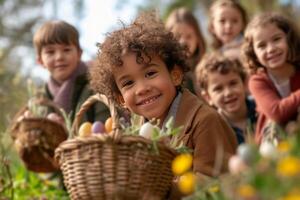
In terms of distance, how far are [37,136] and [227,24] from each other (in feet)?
8.50

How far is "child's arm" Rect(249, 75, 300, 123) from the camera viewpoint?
18.1 ft

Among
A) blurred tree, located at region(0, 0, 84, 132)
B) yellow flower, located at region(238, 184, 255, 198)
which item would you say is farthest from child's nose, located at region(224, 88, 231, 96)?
blurred tree, located at region(0, 0, 84, 132)

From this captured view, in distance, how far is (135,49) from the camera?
4.10 meters

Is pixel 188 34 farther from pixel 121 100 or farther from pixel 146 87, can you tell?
pixel 146 87

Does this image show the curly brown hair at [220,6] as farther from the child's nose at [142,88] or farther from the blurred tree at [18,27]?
the blurred tree at [18,27]

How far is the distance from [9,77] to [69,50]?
4.43 metres

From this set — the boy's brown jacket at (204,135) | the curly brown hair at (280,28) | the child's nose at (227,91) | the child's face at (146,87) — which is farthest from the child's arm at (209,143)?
the child's nose at (227,91)

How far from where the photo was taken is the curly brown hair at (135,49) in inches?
163

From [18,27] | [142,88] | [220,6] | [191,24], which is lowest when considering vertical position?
[142,88]

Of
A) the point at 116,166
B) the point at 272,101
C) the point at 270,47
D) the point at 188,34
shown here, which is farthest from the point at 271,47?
the point at 116,166

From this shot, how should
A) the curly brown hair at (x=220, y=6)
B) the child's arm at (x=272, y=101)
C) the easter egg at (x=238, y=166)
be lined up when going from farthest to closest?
the curly brown hair at (x=220, y=6), the child's arm at (x=272, y=101), the easter egg at (x=238, y=166)

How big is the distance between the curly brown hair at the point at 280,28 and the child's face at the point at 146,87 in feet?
6.25

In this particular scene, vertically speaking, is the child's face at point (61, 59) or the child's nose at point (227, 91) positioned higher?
the child's face at point (61, 59)

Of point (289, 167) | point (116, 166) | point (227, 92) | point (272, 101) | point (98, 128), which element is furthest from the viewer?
point (227, 92)
